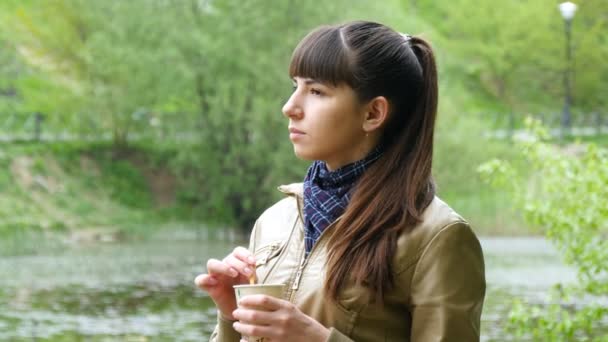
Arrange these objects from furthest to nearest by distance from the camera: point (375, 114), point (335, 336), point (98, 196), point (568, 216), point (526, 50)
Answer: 1. point (526, 50)
2. point (98, 196)
3. point (568, 216)
4. point (375, 114)
5. point (335, 336)

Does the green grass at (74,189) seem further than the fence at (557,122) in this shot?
No

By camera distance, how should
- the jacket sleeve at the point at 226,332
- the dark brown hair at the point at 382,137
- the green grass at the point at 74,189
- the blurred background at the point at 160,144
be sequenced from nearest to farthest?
the dark brown hair at the point at 382,137
the jacket sleeve at the point at 226,332
the blurred background at the point at 160,144
the green grass at the point at 74,189

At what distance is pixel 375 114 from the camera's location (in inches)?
107

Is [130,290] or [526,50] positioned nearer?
[130,290]

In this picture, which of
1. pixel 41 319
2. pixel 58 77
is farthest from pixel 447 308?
pixel 58 77

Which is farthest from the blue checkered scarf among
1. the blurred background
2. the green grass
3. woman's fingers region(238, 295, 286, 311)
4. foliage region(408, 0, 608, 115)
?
foliage region(408, 0, 608, 115)

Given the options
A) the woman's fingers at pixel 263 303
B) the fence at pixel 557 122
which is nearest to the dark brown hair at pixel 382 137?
the woman's fingers at pixel 263 303

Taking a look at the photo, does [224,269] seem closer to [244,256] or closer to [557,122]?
[244,256]

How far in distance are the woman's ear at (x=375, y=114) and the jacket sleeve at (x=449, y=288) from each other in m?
0.33

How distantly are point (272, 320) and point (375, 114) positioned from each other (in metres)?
0.63

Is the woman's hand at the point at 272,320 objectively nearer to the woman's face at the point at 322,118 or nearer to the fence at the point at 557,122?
the woman's face at the point at 322,118

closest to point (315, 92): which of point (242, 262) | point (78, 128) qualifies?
point (242, 262)

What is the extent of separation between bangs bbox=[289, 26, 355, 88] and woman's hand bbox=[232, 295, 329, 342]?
594 mm

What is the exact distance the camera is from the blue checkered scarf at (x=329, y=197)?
2.70 m
